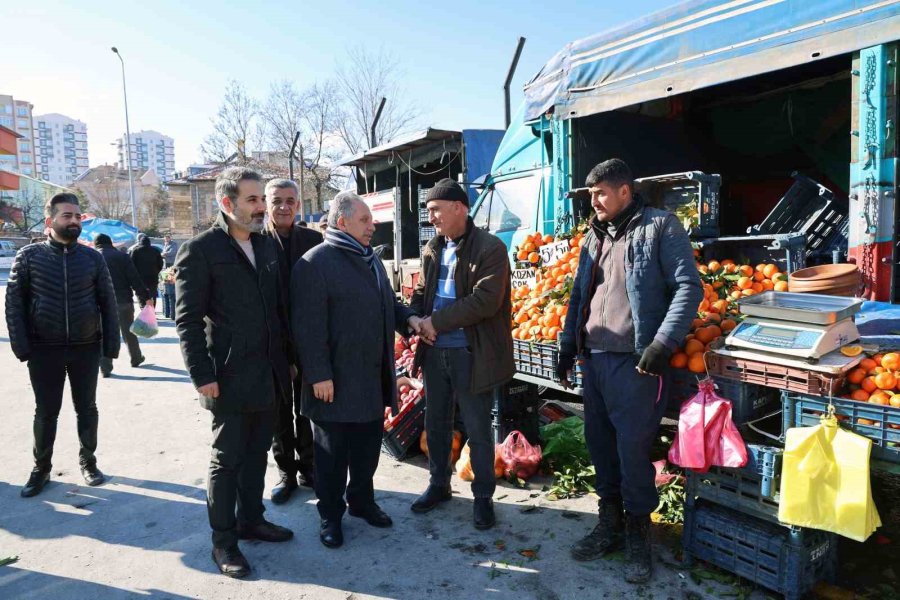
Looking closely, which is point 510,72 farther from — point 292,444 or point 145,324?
point 292,444

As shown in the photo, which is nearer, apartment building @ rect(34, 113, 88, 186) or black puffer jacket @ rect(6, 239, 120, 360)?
black puffer jacket @ rect(6, 239, 120, 360)

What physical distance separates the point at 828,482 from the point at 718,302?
1437 millimetres

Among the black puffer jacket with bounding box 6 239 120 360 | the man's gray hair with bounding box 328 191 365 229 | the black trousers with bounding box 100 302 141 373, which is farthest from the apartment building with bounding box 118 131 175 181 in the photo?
the man's gray hair with bounding box 328 191 365 229

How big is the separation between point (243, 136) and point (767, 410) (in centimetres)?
2996

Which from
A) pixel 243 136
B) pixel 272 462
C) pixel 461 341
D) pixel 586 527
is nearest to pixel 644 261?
pixel 461 341

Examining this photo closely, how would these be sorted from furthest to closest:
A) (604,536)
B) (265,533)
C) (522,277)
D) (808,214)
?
(522,277)
(808,214)
(265,533)
(604,536)

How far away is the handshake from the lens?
3.63 meters

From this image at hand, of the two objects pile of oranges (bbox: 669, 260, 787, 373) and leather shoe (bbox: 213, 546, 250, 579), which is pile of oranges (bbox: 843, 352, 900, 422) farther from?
leather shoe (bbox: 213, 546, 250, 579)

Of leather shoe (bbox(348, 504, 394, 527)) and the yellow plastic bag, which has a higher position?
the yellow plastic bag

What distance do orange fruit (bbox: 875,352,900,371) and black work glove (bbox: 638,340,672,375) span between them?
0.94 metres

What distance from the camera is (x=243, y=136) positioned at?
2942cm

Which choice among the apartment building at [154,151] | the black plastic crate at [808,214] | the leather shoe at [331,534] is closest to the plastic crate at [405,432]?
the leather shoe at [331,534]

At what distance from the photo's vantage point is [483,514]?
12.1 feet

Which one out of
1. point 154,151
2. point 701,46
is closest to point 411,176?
point 701,46
